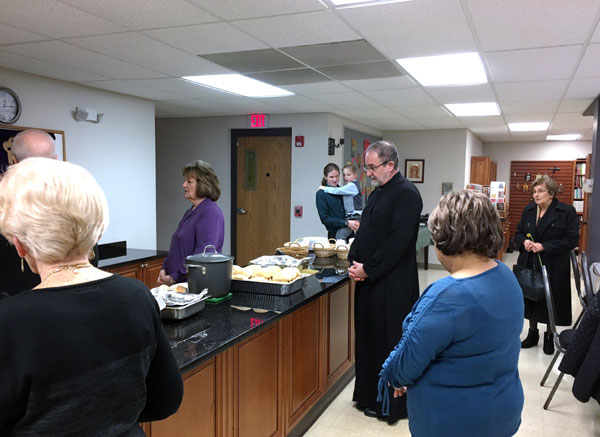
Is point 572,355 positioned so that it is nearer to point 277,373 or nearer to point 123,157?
point 277,373

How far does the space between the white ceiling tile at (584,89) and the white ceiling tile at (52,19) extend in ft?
12.9

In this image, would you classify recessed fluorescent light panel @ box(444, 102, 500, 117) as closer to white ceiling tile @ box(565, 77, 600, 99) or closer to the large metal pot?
Answer: white ceiling tile @ box(565, 77, 600, 99)

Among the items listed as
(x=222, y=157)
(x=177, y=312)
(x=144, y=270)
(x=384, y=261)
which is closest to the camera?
(x=177, y=312)

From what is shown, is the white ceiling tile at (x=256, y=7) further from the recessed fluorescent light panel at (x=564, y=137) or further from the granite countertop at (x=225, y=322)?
the recessed fluorescent light panel at (x=564, y=137)

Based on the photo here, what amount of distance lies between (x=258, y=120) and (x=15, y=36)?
4051 millimetres

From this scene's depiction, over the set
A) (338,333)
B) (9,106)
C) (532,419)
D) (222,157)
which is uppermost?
(9,106)

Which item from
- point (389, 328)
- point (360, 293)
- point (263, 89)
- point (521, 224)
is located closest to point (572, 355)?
point (389, 328)

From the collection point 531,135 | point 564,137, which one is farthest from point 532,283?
point 564,137

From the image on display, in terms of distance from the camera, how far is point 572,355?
8.95 feet

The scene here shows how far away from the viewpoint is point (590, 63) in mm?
3725

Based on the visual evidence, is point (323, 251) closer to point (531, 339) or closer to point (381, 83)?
point (381, 83)

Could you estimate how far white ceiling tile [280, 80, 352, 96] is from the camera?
4.76 meters

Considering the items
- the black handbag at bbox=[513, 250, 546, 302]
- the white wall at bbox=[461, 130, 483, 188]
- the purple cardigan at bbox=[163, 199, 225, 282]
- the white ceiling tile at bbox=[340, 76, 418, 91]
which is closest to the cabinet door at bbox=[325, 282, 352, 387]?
the purple cardigan at bbox=[163, 199, 225, 282]

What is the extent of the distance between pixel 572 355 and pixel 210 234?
2229mm
